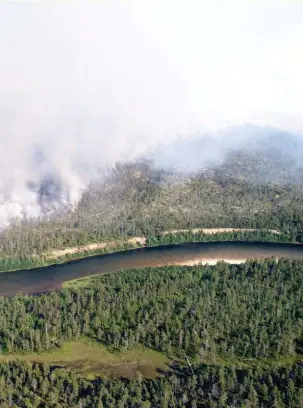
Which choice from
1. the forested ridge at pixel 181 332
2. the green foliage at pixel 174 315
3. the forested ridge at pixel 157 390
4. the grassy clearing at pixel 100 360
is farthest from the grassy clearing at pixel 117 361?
the forested ridge at pixel 157 390

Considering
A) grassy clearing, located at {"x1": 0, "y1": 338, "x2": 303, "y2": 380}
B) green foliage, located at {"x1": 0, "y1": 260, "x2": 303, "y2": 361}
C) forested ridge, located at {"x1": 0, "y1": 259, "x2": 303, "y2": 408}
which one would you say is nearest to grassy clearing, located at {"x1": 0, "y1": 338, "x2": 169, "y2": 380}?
grassy clearing, located at {"x1": 0, "y1": 338, "x2": 303, "y2": 380}

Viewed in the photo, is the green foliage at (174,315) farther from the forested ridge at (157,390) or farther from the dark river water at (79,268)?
the dark river water at (79,268)

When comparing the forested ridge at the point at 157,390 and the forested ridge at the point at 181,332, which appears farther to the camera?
the forested ridge at the point at 181,332

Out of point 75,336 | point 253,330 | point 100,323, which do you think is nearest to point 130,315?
point 100,323

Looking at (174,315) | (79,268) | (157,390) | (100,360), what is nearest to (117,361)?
(100,360)

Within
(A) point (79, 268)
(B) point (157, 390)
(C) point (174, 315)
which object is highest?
(A) point (79, 268)

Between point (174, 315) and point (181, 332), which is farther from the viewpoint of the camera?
point (174, 315)

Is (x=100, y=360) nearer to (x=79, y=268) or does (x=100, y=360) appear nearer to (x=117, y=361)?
(x=117, y=361)
